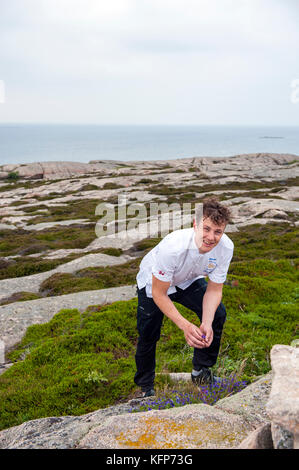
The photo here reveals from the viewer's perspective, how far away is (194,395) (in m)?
5.26

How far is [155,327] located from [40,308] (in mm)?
7427

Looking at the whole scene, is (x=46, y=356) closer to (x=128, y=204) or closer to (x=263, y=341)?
(x=263, y=341)

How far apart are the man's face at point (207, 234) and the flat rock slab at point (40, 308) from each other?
7.80 meters

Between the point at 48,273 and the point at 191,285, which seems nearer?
the point at 191,285

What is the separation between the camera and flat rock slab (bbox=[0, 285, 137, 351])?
10.7 meters

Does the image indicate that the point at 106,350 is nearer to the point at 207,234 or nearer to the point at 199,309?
the point at 199,309

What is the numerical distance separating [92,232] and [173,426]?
2673 cm

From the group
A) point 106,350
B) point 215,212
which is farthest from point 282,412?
point 106,350

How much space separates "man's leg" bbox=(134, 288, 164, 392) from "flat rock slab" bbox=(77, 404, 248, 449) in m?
1.82

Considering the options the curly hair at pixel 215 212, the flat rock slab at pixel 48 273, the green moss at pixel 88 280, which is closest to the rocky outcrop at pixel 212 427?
the curly hair at pixel 215 212

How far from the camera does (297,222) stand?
27672 mm

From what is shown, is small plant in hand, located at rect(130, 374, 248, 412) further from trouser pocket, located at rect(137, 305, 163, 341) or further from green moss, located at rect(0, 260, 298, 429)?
trouser pocket, located at rect(137, 305, 163, 341)

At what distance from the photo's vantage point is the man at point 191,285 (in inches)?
197
